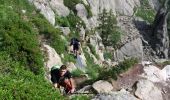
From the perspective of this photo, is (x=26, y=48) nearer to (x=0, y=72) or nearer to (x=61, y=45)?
(x=0, y=72)

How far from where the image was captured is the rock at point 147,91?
2215 centimetres

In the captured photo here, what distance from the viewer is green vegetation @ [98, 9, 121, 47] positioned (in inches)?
2375

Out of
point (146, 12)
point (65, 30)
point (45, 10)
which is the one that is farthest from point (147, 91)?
point (146, 12)

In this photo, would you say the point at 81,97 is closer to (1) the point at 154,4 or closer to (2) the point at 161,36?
(2) the point at 161,36

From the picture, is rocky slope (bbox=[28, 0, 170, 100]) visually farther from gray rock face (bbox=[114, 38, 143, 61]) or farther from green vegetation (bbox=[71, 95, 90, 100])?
green vegetation (bbox=[71, 95, 90, 100])

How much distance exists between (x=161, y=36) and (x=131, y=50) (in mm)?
8861

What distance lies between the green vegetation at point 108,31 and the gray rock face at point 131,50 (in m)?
1.37

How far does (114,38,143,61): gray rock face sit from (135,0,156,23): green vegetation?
1627 centimetres

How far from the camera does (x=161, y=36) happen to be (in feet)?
225

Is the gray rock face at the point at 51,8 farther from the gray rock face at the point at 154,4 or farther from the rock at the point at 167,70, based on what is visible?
the gray rock face at the point at 154,4

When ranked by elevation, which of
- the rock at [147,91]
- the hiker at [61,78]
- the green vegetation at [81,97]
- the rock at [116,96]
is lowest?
the rock at [147,91]

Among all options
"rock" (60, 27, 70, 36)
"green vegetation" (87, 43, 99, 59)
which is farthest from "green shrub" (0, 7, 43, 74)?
"green vegetation" (87, 43, 99, 59)

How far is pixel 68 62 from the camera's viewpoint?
3247cm

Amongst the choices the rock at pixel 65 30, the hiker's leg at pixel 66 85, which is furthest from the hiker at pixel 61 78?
the rock at pixel 65 30
